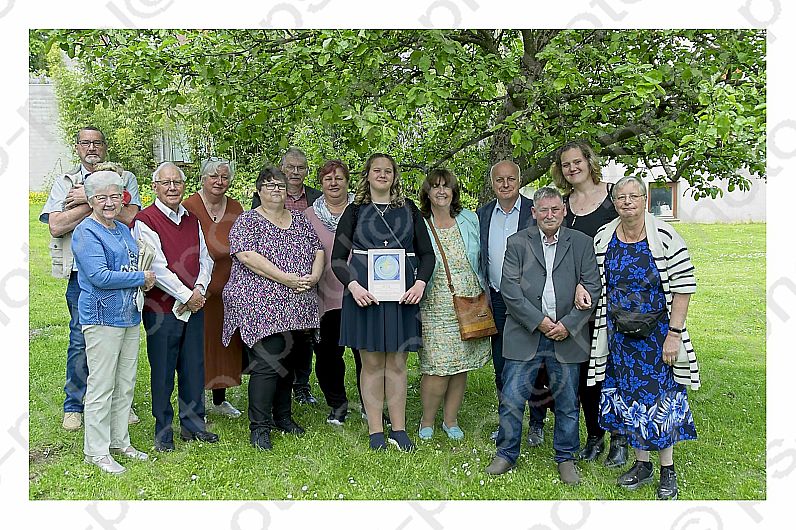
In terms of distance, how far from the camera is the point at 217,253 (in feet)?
17.9

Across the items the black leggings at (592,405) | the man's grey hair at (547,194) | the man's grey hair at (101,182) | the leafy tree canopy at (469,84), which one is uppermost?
the leafy tree canopy at (469,84)

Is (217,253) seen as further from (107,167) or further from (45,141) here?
(45,141)

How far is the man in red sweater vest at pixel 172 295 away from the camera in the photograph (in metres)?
4.99

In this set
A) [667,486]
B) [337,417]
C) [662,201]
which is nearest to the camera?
[667,486]

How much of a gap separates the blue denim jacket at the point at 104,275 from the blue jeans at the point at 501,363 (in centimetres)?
231

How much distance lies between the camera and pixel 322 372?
5.96m

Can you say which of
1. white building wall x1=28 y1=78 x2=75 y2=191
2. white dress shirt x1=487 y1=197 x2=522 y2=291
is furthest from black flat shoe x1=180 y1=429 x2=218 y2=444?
white building wall x1=28 y1=78 x2=75 y2=191

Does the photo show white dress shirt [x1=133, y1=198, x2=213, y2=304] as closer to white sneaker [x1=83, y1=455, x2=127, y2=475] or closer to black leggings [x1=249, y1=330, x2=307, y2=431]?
black leggings [x1=249, y1=330, x2=307, y2=431]

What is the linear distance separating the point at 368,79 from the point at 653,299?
2356 millimetres

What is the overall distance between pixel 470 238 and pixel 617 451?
169cm

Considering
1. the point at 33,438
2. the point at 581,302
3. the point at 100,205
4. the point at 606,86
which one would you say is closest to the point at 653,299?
the point at 581,302

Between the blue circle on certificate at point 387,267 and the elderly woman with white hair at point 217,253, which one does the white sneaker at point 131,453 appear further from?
the blue circle on certificate at point 387,267

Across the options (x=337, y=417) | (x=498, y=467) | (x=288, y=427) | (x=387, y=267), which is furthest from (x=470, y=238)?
(x=288, y=427)

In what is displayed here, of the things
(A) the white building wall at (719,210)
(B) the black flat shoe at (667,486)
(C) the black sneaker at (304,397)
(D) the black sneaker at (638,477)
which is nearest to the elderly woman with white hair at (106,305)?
(C) the black sneaker at (304,397)
